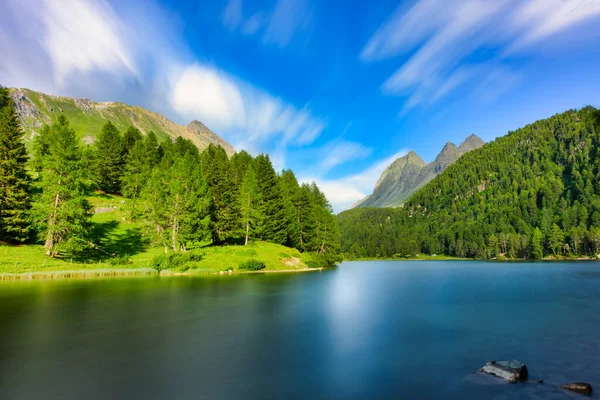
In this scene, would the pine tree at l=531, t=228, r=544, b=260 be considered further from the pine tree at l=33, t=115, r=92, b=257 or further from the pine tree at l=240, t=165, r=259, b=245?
the pine tree at l=33, t=115, r=92, b=257

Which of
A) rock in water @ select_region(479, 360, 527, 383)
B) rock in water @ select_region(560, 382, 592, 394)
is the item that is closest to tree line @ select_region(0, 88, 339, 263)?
rock in water @ select_region(479, 360, 527, 383)

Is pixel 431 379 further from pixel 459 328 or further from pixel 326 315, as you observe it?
pixel 326 315

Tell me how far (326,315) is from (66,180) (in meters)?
45.9

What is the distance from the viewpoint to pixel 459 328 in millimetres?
21000

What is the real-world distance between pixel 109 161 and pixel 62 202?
1649 inches

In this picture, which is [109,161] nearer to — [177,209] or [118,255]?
[177,209]

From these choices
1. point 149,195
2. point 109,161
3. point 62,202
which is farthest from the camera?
point 109,161

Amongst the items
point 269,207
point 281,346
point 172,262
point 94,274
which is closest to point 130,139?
point 269,207

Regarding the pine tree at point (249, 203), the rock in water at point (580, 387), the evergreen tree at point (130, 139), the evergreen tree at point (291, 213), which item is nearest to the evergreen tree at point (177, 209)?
the pine tree at point (249, 203)

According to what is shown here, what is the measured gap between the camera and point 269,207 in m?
75.6

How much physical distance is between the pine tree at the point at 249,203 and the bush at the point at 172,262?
16.8 m

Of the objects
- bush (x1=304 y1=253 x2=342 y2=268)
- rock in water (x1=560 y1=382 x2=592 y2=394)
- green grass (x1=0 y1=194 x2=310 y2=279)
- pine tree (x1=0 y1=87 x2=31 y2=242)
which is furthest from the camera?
bush (x1=304 y1=253 x2=342 y2=268)

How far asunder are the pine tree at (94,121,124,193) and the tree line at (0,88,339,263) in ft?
0.78

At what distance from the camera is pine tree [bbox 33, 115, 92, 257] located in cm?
4653
